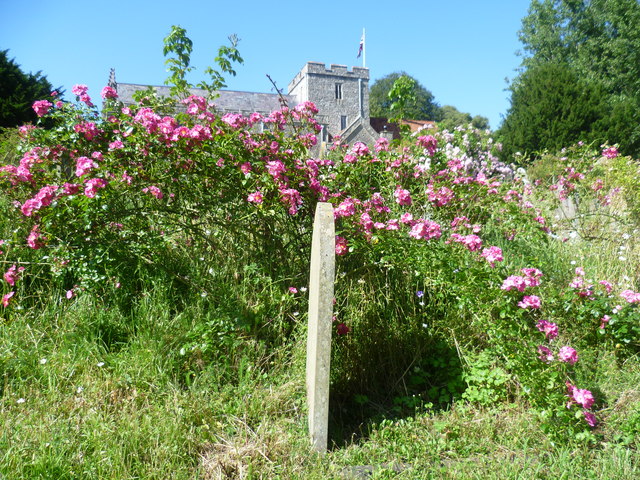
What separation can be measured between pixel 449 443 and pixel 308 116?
7.94 ft

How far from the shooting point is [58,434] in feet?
6.45

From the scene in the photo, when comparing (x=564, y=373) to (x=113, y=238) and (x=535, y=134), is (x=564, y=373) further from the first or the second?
(x=535, y=134)

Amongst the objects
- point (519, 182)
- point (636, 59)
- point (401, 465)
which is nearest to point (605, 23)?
point (636, 59)

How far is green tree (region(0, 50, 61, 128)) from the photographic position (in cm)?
1304

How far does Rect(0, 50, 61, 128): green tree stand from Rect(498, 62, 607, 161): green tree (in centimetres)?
1618

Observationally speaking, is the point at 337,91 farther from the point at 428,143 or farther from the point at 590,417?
the point at 590,417

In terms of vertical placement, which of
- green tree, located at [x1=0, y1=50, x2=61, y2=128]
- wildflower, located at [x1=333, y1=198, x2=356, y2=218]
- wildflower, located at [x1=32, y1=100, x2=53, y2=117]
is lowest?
wildflower, located at [x1=333, y1=198, x2=356, y2=218]

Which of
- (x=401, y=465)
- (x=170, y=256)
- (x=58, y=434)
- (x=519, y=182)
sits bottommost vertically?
(x=401, y=465)

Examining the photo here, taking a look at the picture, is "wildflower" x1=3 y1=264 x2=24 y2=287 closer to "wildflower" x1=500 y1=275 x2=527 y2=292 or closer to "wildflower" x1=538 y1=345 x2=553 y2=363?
"wildflower" x1=500 y1=275 x2=527 y2=292

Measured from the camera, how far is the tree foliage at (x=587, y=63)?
18.6m

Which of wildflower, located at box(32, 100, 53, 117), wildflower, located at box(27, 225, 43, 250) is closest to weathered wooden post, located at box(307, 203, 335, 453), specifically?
wildflower, located at box(27, 225, 43, 250)

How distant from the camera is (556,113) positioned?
19.1 metres

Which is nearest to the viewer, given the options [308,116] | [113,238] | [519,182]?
[113,238]

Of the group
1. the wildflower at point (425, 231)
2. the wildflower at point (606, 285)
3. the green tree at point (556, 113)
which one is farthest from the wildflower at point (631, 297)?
the green tree at point (556, 113)
